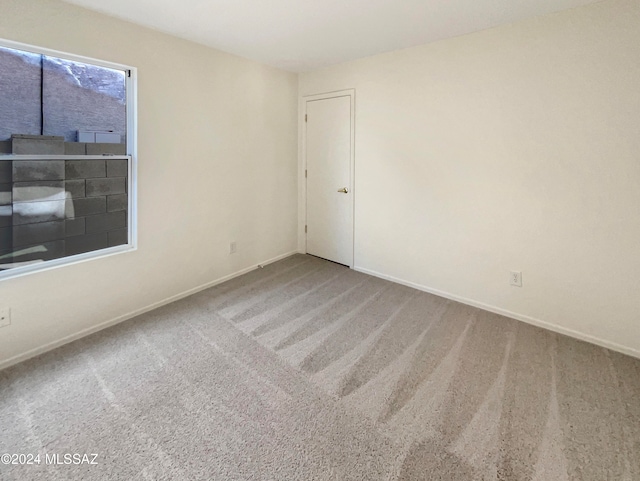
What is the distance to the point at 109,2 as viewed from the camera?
7.45ft

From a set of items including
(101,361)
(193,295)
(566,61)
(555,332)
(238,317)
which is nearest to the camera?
(101,361)

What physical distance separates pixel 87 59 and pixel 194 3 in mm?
902

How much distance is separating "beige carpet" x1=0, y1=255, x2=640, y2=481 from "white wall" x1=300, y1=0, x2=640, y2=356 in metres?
0.44

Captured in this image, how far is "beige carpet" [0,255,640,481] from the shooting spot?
147 centimetres

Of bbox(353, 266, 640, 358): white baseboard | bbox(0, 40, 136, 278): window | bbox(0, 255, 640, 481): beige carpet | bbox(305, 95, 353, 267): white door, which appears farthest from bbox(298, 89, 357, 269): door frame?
bbox(0, 40, 136, 278): window

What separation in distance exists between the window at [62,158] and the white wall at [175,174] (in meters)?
0.11

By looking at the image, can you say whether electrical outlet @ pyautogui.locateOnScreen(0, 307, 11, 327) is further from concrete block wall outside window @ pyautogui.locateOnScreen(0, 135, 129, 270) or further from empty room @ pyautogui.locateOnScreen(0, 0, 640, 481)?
concrete block wall outside window @ pyautogui.locateOnScreen(0, 135, 129, 270)

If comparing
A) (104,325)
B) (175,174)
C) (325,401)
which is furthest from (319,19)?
(104,325)

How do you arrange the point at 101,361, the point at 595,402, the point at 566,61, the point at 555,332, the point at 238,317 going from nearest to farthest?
the point at 595,402, the point at 101,361, the point at 566,61, the point at 555,332, the point at 238,317

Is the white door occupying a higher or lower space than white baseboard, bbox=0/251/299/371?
higher

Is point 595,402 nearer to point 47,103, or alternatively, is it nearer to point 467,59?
point 467,59

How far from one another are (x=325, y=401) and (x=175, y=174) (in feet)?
7.80

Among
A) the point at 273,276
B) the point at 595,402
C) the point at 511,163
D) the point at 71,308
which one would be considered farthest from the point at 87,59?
the point at 595,402

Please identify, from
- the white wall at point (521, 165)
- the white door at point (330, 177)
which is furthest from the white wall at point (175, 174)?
the white wall at point (521, 165)
